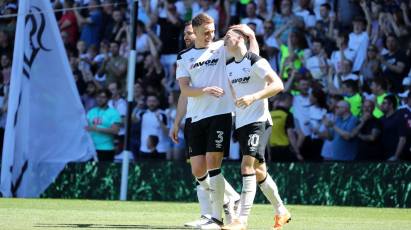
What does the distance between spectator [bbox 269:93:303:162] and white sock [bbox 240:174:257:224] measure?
7997mm

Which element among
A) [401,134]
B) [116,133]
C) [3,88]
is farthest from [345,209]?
[3,88]

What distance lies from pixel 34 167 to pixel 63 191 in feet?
3.00

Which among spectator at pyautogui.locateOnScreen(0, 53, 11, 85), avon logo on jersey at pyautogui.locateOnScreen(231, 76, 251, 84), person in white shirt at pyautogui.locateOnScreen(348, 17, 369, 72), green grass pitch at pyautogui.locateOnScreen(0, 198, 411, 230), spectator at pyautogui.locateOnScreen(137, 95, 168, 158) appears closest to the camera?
avon logo on jersey at pyautogui.locateOnScreen(231, 76, 251, 84)

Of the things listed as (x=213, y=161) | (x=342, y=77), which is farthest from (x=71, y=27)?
(x=213, y=161)

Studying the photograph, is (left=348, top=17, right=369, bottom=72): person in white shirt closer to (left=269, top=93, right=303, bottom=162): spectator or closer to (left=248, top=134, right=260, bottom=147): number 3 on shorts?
(left=269, top=93, right=303, bottom=162): spectator

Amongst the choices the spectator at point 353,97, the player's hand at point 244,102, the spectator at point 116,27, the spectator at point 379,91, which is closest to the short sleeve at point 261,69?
the player's hand at point 244,102

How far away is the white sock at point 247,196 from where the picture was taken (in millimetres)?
10836

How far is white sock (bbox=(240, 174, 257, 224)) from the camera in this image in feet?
35.6

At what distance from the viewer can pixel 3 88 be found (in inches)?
891

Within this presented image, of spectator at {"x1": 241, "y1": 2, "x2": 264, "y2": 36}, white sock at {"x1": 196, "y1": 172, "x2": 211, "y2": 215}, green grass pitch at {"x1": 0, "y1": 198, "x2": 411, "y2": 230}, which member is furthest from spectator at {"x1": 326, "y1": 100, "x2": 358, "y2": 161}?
white sock at {"x1": 196, "y1": 172, "x2": 211, "y2": 215}

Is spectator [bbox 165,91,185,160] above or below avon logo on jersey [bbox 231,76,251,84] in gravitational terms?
below

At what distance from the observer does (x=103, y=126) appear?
20922 millimetres

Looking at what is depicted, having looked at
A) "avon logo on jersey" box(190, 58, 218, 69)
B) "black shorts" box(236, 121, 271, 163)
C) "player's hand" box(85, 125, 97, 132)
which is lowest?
"player's hand" box(85, 125, 97, 132)

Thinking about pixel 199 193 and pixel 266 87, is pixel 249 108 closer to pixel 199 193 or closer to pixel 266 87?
pixel 266 87
